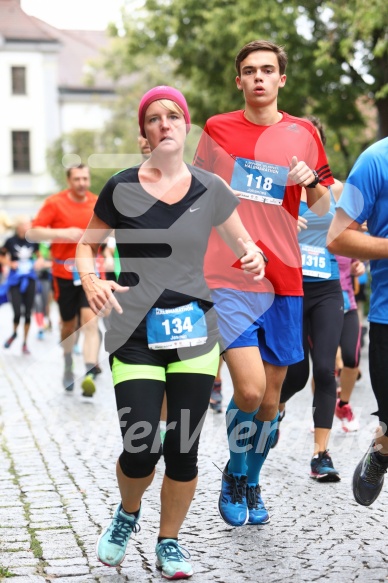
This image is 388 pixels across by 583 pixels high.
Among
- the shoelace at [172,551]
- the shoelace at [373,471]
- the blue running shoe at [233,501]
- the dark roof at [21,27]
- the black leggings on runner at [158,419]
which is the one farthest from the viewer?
the dark roof at [21,27]

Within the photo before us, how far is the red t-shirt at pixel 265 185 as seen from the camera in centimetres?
541

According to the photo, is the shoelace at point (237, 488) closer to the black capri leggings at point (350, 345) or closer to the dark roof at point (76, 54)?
the black capri leggings at point (350, 345)

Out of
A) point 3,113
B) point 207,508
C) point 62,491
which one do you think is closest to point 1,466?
point 62,491

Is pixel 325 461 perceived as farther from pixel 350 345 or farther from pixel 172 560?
pixel 172 560

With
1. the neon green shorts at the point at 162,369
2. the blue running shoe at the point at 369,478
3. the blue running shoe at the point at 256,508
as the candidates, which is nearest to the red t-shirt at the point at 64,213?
the blue running shoe at the point at 256,508

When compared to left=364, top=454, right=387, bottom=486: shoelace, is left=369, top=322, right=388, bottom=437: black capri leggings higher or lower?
higher

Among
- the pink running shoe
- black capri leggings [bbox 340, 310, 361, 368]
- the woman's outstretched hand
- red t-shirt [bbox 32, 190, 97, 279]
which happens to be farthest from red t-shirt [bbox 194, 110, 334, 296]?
Answer: red t-shirt [bbox 32, 190, 97, 279]

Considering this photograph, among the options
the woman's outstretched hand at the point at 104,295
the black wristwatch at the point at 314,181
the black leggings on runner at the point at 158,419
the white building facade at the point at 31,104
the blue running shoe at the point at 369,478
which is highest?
the black wristwatch at the point at 314,181

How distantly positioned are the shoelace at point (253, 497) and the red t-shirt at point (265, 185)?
3.19ft

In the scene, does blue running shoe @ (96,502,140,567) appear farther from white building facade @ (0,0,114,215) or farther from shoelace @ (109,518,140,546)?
white building facade @ (0,0,114,215)

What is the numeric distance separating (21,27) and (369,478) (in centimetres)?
6014

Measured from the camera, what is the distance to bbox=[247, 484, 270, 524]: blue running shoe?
5469 mm

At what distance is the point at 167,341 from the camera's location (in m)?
4.43

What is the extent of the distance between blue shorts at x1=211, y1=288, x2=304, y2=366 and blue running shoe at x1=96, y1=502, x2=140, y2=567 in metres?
1.11
